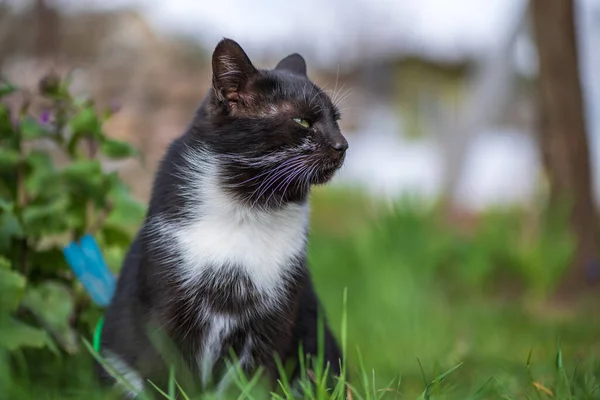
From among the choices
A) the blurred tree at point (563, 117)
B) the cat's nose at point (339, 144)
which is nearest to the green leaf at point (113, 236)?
the cat's nose at point (339, 144)

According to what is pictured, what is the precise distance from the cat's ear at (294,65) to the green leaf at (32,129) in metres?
0.88

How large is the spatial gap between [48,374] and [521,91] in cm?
500

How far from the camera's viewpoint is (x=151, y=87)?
23.0 feet

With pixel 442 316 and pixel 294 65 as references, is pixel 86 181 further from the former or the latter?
pixel 442 316

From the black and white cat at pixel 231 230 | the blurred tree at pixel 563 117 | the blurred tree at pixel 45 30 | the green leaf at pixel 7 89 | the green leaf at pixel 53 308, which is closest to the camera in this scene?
the black and white cat at pixel 231 230

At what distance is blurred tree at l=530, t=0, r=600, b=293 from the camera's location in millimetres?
3980

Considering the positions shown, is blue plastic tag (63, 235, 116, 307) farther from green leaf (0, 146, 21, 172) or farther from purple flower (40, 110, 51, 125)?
purple flower (40, 110, 51, 125)

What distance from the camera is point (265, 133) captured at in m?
1.89

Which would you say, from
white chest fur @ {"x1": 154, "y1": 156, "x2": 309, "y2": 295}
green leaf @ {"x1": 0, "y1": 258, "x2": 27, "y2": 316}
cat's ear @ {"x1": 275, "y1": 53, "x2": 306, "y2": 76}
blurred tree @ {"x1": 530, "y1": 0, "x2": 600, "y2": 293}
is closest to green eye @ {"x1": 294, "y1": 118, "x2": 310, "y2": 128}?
white chest fur @ {"x1": 154, "y1": 156, "x2": 309, "y2": 295}

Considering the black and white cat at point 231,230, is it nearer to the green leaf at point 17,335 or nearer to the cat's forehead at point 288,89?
the cat's forehead at point 288,89

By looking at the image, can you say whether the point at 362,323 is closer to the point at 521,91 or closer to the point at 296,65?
the point at 296,65

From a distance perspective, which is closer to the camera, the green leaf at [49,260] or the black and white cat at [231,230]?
the black and white cat at [231,230]

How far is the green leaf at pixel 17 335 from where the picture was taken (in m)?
2.06

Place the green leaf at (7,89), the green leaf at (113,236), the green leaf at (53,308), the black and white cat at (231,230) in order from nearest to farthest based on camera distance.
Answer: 1. the black and white cat at (231,230)
2. the green leaf at (7,89)
3. the green leaf at (53,308)
4. the green leaf at (113,236)
